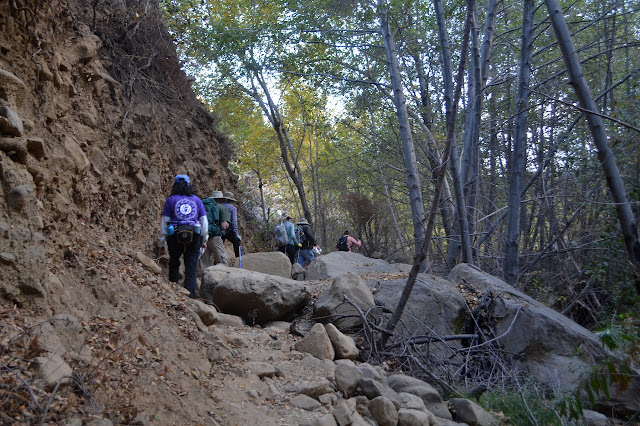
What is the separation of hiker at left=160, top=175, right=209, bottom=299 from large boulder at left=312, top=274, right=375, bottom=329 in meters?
1.85

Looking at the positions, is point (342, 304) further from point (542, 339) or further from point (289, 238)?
point (289, 238)

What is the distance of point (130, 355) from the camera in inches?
147

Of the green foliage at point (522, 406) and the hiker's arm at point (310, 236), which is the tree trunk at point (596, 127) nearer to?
the green foliage at point (522, 406)

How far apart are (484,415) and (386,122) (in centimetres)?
1413

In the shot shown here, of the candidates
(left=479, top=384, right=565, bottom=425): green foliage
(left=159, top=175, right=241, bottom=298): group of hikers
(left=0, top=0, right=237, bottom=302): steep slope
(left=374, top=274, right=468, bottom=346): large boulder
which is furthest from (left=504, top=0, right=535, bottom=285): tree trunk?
(left=0, top=0, right=237, bottom=302): steep slope

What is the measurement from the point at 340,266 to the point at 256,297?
4598 mm

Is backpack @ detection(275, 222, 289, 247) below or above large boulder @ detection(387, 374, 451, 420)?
above

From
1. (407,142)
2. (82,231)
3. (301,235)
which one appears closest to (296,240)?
(301,235)

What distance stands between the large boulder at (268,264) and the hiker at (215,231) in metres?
1.49

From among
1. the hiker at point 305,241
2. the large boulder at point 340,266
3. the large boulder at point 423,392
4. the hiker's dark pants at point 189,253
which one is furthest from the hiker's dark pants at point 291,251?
the large boulder at point 423,392

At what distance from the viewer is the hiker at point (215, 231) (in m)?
9.03

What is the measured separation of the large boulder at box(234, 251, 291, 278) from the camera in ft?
35.5

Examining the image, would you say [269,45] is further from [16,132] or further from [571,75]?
[16,132]

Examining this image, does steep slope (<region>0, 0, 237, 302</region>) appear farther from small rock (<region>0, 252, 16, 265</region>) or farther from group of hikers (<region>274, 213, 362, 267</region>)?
group of hikers (<region>274, 213, 362, 267</region>)
